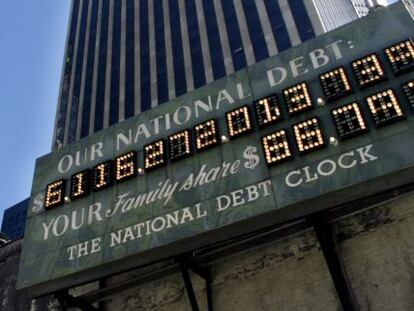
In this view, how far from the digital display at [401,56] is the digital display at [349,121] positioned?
1524 mm

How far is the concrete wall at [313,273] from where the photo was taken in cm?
1198

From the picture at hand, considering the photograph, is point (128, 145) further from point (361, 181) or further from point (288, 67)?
point (361, 181)

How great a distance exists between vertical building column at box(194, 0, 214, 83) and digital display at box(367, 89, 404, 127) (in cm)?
4494

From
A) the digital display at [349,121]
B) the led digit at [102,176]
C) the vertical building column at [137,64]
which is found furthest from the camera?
the vertical building column at [137,64]

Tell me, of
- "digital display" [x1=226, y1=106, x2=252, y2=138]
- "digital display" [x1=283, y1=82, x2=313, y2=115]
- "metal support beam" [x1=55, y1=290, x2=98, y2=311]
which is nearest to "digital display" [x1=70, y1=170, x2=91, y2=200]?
"metal support beam" [x1=55, y1=290, x2=98, y2=311]

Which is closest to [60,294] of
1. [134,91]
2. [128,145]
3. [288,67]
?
[128,145]

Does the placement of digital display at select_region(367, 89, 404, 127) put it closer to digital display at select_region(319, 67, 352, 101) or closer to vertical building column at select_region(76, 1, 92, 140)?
digital display at select_region(319, 67, 352, 101)

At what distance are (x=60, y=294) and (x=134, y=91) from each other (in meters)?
52.9

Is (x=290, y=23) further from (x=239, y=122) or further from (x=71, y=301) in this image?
(x=71, y=301)

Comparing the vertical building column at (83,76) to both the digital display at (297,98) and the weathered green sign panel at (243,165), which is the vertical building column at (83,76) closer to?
the weathered green sign panel at (243,165)

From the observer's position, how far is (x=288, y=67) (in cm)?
1484

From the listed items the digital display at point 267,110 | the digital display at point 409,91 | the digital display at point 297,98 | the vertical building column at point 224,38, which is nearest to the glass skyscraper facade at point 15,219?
the vertical building column at point 224,38

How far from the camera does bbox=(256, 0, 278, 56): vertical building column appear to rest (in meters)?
54.8

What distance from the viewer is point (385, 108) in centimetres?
1227
